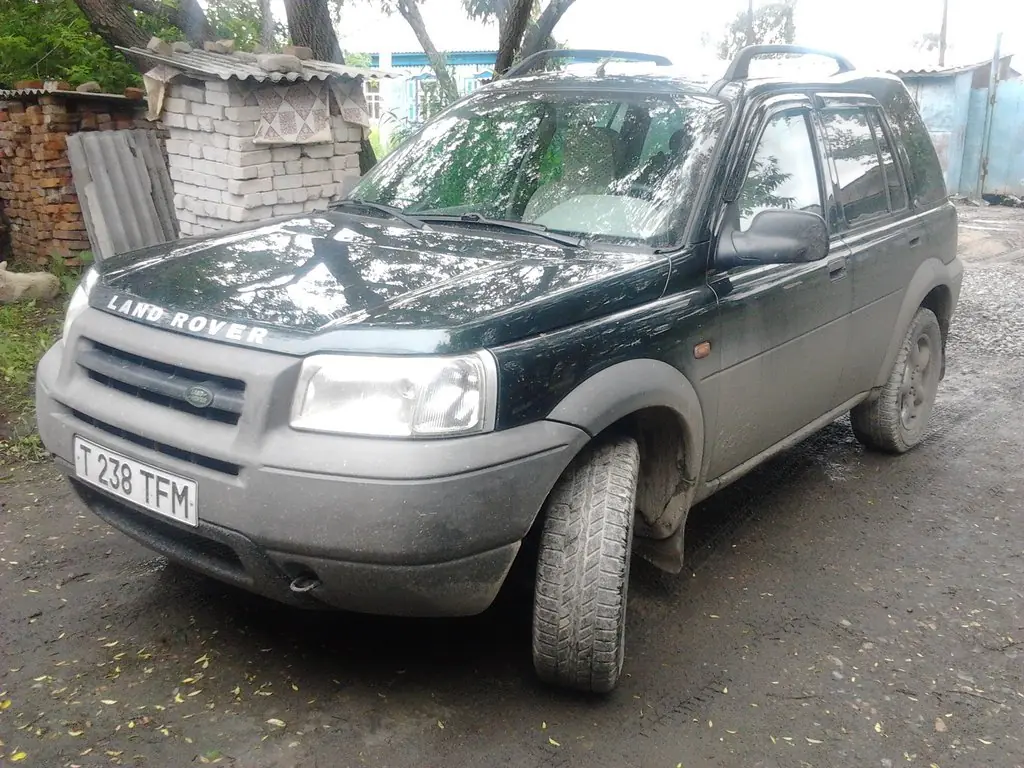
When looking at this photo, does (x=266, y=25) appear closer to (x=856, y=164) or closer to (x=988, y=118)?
(x=856, y=164)

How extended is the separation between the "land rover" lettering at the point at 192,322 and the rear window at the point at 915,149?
3327mm

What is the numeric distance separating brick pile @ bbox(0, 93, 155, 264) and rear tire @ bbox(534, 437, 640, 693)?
21.1ft

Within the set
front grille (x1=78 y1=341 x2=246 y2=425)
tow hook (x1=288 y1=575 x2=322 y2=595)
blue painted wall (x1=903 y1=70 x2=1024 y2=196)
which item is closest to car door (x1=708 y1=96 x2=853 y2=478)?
tow hook (x1=288 y1=575 x2=322 y2=595)

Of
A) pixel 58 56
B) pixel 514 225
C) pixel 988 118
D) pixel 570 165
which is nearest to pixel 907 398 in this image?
pixel 570 165

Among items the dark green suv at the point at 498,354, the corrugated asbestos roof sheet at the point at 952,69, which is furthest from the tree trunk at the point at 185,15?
the corrugated asbestos roof sheet at the point at 952,69

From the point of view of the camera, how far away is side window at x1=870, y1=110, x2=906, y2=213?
439 centimetres

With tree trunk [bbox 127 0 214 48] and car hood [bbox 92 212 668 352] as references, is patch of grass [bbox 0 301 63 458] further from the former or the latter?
tree trunk [bbox 127 0 214 48]

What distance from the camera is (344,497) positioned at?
7.66 ft

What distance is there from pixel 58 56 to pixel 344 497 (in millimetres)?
7813

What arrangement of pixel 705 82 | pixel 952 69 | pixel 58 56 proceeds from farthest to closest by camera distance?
pixel 952 69
pixel 58 56
pixel 705 82

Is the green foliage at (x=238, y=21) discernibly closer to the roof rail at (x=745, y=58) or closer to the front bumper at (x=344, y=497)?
the roof rail at (x=745, y=58)

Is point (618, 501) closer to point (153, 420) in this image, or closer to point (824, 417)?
point (153, 420)

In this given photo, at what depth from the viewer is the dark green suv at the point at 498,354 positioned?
2.39 m

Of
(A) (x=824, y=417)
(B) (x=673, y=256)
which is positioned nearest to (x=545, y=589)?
(B) (x=673, y=256)
